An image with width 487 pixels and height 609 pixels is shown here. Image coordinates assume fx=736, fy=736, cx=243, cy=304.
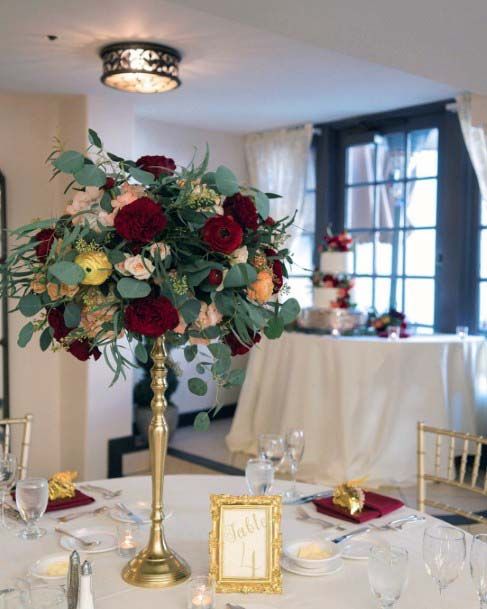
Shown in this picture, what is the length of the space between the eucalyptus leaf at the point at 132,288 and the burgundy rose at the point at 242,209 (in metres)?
0.23

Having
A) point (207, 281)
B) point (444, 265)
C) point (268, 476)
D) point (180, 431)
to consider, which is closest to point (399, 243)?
point (444, 265)

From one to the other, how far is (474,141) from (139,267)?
4049 millimetres

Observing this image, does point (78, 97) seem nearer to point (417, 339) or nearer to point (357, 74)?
point (357, 74)

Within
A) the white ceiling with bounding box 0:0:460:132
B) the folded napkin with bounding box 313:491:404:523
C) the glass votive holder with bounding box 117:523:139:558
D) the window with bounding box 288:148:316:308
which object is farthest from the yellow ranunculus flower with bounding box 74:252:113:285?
the window with bounding box 288:148:316:308

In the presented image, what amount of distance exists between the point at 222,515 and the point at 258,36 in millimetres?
2688

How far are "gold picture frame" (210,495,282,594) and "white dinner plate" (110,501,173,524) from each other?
443 millimetres

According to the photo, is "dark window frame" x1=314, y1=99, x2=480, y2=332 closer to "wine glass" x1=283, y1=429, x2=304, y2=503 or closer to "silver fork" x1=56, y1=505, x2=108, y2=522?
"wine glass" x1=283, y1=429, x2=304, y2=503

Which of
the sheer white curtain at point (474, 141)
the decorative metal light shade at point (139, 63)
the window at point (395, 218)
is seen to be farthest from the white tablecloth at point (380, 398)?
the decorative metal light shade at point (139, 63)

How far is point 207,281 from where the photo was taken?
4.73 ft

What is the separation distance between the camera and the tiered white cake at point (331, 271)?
503cm

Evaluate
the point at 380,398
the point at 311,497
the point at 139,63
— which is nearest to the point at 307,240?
the point at 380,398

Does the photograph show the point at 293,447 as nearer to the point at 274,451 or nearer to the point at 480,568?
the point at 274,451

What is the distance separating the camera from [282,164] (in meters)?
6.26

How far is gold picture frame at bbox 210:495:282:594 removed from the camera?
1495 millimetres
